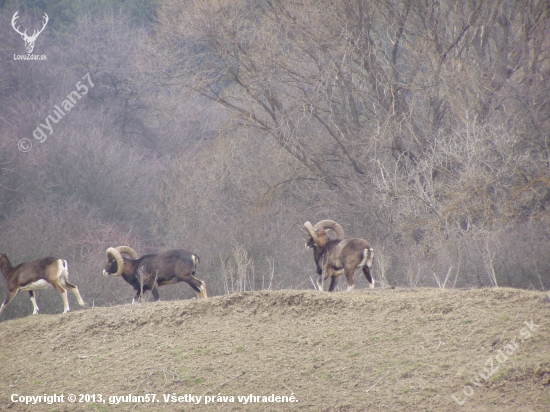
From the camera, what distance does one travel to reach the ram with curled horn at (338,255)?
11891 millimetres

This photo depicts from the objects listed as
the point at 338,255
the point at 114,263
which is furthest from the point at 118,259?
the point at 338,255

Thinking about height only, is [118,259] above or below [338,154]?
below

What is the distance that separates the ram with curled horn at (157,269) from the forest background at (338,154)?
3.02 m

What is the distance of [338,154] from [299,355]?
56.6 ft

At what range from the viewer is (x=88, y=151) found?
107ft

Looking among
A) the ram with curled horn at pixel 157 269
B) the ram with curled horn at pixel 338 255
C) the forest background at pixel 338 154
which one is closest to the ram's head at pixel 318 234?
the ram with curled horn at pixel 338 255

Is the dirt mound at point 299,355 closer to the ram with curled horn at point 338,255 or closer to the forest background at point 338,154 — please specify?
the ram with curled horn at point 338,255

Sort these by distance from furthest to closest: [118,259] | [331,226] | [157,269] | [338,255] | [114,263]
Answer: [114,263] → [118,259] → [157,269] → [331,226] → [338,255]

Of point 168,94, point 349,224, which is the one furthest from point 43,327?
point 168,94

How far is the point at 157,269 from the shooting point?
46.8ft

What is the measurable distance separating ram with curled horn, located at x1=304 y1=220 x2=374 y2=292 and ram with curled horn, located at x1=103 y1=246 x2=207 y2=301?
2.86 meters

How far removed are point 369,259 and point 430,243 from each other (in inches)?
305

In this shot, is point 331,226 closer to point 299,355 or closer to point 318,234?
point 318,234

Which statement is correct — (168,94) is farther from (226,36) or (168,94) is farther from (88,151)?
(226,36)
